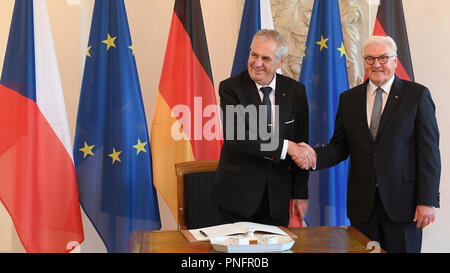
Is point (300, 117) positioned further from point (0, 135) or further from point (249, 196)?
point (0, 135)

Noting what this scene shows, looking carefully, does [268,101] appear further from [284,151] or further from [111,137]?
[111,137]

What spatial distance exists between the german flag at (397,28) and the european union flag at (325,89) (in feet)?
1.03

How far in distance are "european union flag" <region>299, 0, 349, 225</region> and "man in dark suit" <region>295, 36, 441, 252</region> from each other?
100cm

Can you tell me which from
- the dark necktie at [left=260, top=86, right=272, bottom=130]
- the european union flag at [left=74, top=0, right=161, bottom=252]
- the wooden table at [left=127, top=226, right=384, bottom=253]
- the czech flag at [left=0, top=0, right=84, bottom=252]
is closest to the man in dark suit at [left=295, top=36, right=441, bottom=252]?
the dark necktie at [left=260, top=86, right=272, bottom=130]

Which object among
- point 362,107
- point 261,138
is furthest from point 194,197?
point 362,107

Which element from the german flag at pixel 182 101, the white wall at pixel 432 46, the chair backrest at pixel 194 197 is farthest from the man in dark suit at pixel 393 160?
the white wall at pixel 432 46

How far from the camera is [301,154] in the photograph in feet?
9.52

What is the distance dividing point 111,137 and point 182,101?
594mm

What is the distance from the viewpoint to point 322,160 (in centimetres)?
307

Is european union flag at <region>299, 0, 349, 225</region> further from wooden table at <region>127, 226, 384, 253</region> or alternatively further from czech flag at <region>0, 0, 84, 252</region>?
czech flag at <region>0, 0, 84, 252</region>

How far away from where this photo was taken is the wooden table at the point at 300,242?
2127 millimetres

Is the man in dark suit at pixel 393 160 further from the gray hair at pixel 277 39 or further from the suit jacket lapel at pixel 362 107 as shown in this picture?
the gray hair at pixel 277 39

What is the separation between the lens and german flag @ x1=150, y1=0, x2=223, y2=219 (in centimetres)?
390
